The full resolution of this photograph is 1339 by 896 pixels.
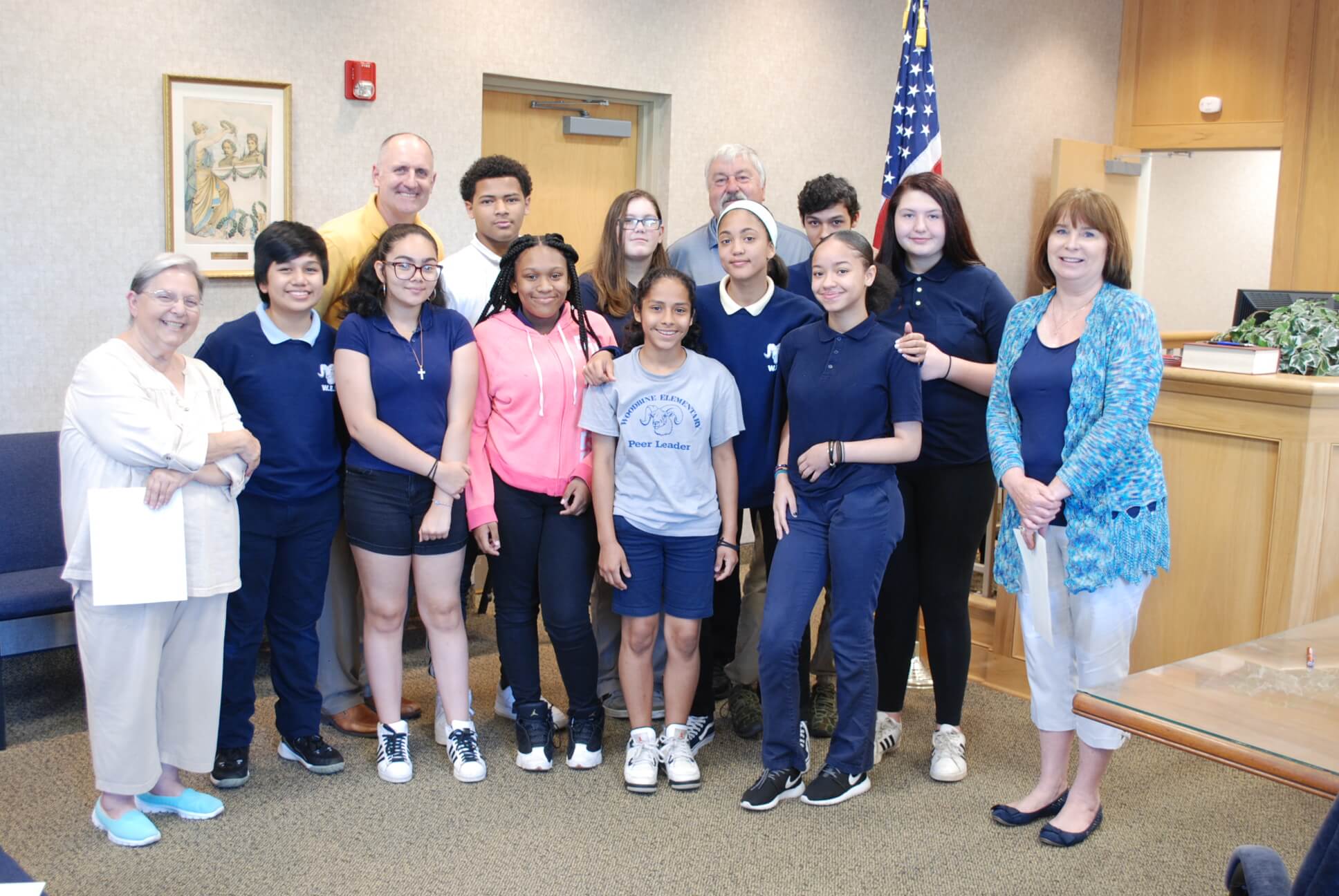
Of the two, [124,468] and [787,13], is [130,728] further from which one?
[787,13]

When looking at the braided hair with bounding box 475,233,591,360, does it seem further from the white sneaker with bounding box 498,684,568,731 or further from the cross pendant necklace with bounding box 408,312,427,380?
the white sneaker with bounding box 498,684,568,731

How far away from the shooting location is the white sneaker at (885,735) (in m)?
3.38

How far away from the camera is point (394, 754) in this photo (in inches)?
126

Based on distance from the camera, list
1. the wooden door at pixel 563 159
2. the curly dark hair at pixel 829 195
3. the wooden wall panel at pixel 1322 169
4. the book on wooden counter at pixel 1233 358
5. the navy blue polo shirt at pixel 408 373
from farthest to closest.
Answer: the wooden wall panel at pixel 1322 169
the wooden door at pixel 563 159
the book on wooden counter at pixel 1233 358
the curly dark hair at pixel 829 195
the navy blue polo shirt at pixel 408 373

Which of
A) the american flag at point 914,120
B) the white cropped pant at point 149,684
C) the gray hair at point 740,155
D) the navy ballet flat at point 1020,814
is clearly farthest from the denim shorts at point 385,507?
the american flag at point 914,120

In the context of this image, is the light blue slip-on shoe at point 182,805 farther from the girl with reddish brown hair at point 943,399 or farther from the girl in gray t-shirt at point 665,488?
the girl with reddish brown hair at point 943,399

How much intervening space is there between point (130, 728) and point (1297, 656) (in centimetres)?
246

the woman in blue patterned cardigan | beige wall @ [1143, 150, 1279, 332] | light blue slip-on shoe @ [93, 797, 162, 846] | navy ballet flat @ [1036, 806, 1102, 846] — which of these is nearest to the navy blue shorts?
the woman in blue patterned cardigan

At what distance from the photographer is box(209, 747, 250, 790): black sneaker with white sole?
3096 millimetres

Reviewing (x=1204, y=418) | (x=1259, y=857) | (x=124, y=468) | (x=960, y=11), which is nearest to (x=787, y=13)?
(x=960, y=11)

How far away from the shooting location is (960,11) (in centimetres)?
664

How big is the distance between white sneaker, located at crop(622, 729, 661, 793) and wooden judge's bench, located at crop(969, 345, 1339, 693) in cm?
169

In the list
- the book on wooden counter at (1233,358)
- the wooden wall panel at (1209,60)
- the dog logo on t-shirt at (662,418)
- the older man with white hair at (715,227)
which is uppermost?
the wooden wall panel at (1209,60)

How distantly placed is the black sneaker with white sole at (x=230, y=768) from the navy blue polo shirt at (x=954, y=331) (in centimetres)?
196
